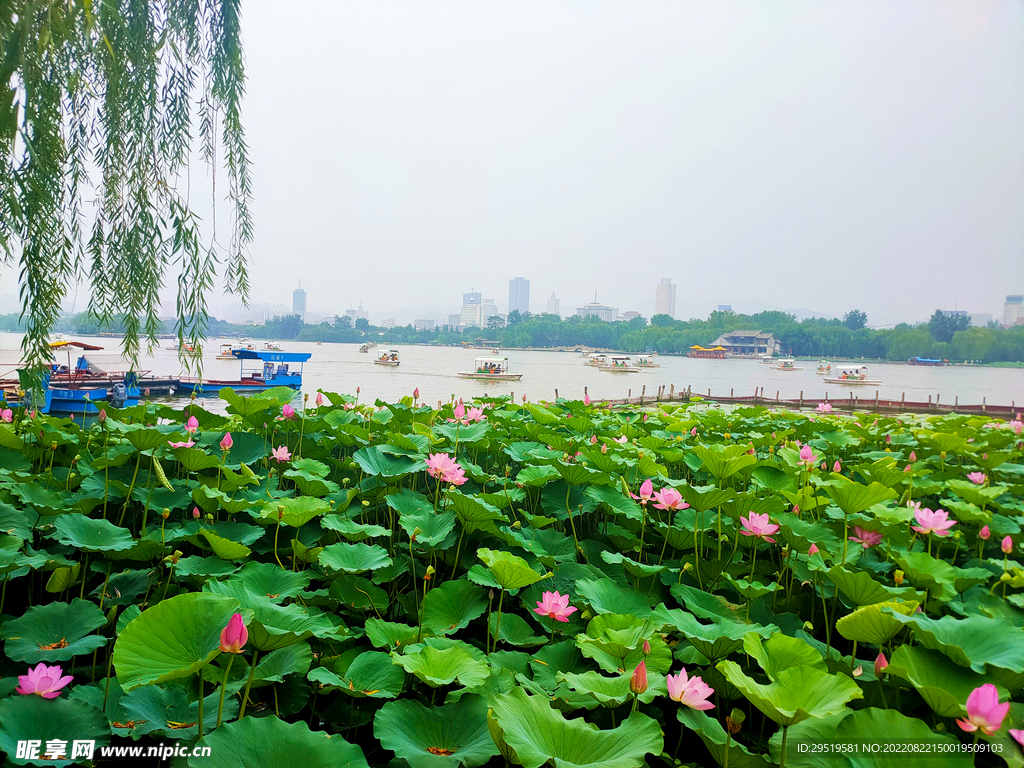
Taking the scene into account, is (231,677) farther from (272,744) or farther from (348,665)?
(272,744)

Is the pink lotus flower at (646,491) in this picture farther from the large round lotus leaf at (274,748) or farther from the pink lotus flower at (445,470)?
the large round lotus leaf at (274,748)

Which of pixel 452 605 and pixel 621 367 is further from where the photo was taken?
pixel 621 367

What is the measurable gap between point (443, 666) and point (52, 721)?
49 cm

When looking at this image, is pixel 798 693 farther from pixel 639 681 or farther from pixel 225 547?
pixel 225 547

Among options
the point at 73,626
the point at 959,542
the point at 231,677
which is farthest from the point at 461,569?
the point at 959,542

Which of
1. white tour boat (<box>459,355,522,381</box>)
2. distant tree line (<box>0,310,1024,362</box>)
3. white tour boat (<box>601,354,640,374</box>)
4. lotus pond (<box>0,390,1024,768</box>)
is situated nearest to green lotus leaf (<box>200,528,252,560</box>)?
lotus pond (<box>0,390,1024,768</box>)

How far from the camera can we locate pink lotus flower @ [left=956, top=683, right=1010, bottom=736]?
0.58 meters

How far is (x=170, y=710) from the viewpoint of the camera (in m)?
0.77

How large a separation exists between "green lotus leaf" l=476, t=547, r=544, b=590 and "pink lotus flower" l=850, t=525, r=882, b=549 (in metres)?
0.80

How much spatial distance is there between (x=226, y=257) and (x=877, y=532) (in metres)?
2.40

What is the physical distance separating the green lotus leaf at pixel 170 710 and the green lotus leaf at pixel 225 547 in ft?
0.88

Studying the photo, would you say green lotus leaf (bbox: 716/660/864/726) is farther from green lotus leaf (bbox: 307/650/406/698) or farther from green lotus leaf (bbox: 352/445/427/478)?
green lotus leaf (bbox: 352/445/427/478)

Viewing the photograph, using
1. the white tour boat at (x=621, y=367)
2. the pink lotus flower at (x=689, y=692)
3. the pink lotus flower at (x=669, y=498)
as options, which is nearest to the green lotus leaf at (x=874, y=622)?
the pink lotus flower at (x=689, y=692)

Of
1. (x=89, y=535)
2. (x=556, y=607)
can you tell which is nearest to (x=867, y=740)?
(x=556, y=607)
